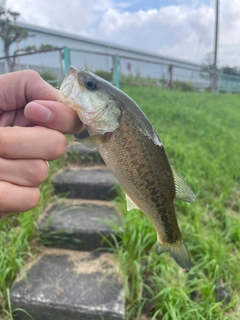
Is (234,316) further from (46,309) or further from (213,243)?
(46,309)

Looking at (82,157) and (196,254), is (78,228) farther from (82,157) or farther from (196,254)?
(82,157)

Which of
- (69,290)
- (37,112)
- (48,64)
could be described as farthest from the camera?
(48,64)

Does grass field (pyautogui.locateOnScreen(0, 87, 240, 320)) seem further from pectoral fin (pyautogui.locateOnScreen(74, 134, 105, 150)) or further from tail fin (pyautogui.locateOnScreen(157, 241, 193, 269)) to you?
pectoral fin (pyautogui.locateOnScreen(74, 134, 105, 150))

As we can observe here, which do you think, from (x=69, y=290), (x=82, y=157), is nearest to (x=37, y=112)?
(x=69, y=290)

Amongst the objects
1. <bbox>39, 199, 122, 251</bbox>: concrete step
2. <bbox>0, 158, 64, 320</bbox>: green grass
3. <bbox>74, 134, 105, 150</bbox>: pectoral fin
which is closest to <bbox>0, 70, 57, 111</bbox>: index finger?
<bbox>74, 134, 105, 150</bbox>: pectoral fin

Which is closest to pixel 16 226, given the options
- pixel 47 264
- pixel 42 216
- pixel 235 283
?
pixel 42 216

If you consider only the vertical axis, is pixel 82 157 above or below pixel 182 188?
below
